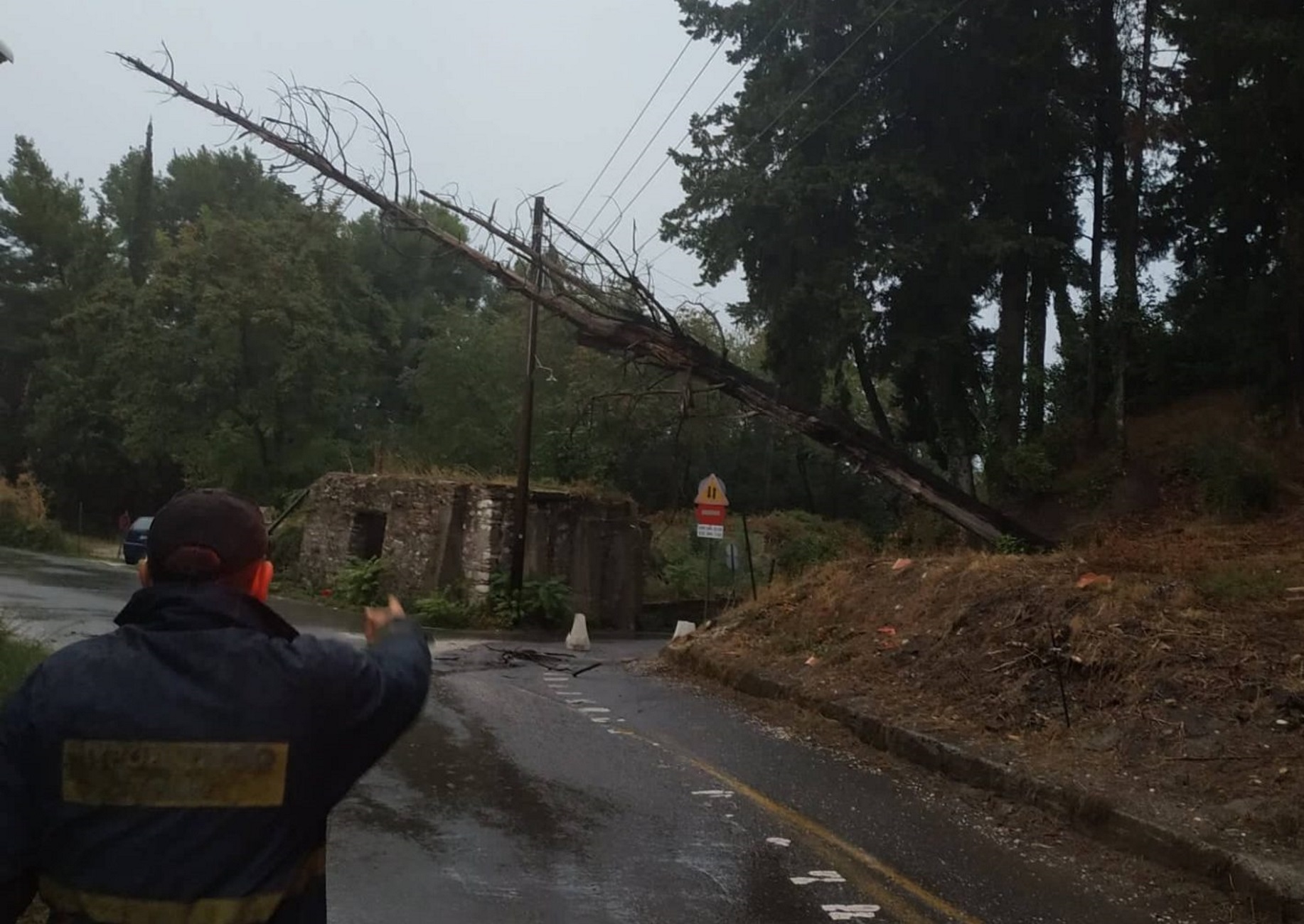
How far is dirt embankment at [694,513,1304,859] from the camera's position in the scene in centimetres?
721

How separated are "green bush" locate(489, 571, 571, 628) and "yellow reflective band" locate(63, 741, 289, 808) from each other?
20885 mm

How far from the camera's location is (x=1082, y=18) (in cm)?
2258

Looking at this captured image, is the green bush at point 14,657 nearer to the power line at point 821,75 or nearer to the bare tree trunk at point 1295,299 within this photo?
the bare tree trunk at point 1295,299

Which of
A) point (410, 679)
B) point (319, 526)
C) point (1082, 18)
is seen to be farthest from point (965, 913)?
point (319, 526)

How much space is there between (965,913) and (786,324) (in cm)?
1716

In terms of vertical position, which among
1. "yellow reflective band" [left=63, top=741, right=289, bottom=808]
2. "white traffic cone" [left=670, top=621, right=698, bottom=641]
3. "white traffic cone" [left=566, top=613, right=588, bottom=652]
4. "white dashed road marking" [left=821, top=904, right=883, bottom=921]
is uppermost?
"yellow reflective band" [left=63, top=741, right=289, bottom=808]

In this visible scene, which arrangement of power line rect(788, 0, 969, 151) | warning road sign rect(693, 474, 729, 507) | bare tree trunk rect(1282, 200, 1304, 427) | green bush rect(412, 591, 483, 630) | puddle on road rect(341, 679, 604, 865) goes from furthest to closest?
green bush rect(412, 591, 483, 630) < warning road sign rect(693, 474, 729, 507) < power line rect(788, 0, 969, 151) < bare tree trunk rect(1282, 200, 1304, 427) < puddle on road rect(341, 679, 604, 865)

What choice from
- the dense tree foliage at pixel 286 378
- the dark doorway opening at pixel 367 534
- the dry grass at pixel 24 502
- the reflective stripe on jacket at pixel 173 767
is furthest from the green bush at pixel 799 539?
the dry grass at pixel 24 502

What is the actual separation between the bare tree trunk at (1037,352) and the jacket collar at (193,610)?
2080 cm

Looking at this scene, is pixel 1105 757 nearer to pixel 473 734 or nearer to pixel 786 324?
pixel 473 734

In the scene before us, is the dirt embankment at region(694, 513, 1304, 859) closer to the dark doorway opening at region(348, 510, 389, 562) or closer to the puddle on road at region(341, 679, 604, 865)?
the puddle on road at region(341, 679, 604, 865)

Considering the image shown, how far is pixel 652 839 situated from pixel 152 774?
482 cm

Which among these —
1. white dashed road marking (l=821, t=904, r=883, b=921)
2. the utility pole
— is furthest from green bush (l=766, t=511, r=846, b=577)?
white dashed road marking (l=821, t=904, r=883, b=921)

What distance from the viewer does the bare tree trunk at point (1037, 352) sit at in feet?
73.2
